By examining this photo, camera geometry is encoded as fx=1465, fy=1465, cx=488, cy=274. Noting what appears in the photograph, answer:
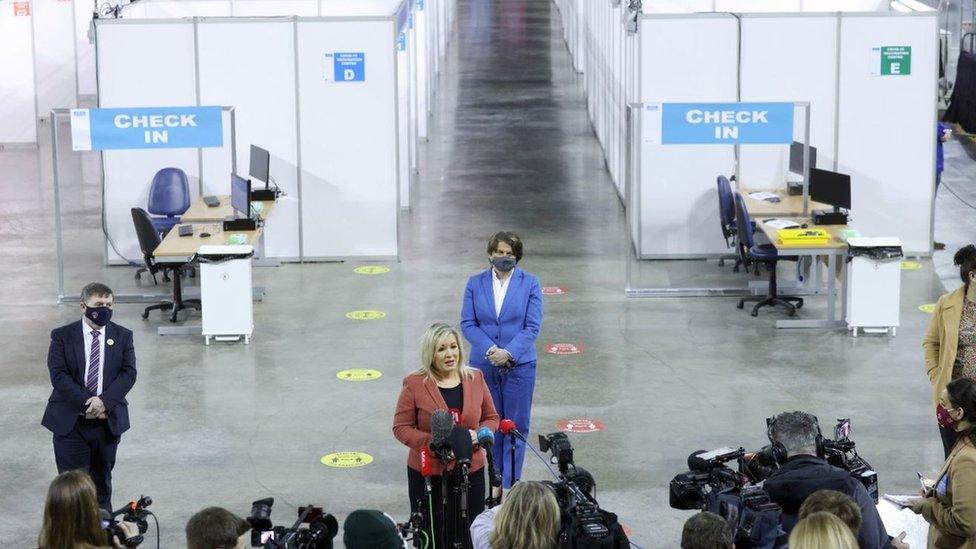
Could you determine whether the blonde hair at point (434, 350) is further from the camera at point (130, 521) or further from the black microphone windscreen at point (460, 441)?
the camera at point (130, 521)

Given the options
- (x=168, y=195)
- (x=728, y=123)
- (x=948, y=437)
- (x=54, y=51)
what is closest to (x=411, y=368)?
(x=728, y=123)

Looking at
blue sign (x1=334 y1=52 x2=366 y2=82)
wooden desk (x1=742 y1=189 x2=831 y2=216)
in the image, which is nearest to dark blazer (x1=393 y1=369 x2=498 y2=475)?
wooden desk (x1=742 y1=189 x2=831 y2=216)

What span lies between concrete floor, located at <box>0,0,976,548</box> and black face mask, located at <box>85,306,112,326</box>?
1423 mm

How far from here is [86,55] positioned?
25875 mm

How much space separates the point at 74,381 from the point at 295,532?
274 cm

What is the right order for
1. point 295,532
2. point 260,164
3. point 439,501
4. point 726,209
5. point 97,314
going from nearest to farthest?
point 295,532 < point 439,501 < point 97,314 < point 726,209 < point 260,164

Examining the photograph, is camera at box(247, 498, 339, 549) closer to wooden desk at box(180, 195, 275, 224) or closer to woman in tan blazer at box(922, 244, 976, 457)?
woman in tan blazer at box(922, 244, 976, 457)

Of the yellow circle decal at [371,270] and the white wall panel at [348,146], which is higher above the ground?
the white wall panel at [348,146]

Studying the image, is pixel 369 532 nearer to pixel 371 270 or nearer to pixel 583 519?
pixel 583 519

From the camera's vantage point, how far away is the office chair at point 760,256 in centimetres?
1345

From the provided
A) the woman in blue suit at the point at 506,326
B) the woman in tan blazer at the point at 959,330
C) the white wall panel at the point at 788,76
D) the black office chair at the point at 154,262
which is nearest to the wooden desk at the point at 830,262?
the white wall panel at the point at 788,76

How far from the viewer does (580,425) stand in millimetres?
10430

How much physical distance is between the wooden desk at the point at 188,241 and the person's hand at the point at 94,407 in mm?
5228

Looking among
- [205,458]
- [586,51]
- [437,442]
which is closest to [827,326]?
[205,458]
